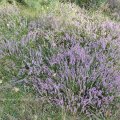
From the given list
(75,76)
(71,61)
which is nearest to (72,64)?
(71,61)

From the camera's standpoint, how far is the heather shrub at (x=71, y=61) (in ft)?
10.4

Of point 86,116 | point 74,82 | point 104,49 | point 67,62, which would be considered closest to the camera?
point 86,116

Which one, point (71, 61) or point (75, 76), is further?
point (71, 61)

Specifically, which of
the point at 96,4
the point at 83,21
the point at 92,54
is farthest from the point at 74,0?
the point at 92,54

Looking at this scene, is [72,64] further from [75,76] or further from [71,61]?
[75,76]

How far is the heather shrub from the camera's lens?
10.4 ft

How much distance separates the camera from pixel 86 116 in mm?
3076

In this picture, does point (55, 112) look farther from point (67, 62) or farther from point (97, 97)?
point (67, 62)

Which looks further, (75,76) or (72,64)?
(72,64)

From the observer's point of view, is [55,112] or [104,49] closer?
[55,112]

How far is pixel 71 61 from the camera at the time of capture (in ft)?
11.3

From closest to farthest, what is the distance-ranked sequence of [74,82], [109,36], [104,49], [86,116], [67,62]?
[86,116] → [74,82] → [67,62] → [104,49] → [109,36]

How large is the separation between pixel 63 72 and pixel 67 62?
183mm

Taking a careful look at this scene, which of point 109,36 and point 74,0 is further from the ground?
point 109,36
